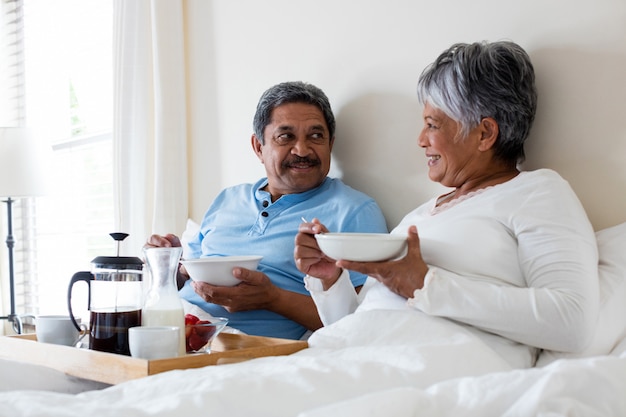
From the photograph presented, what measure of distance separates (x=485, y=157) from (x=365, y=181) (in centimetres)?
67

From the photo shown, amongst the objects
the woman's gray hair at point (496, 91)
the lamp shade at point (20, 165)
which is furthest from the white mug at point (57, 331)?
the lamp shade at point (20, 165)

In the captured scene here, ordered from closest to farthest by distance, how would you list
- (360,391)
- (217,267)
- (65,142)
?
(360,391), (217,267), (65,142)

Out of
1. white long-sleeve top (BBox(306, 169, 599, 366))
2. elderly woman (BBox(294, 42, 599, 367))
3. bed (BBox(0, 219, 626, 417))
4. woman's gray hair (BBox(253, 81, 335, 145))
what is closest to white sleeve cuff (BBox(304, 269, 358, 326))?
elderly woman (BBox(294, 42, 599, 367))

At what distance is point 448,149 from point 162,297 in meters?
0.83

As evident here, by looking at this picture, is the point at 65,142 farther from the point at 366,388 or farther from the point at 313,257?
the point at 366,388

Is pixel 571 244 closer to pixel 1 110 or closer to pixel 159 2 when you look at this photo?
pixel 159 2

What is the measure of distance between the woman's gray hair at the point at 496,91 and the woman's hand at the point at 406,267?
1.42ft

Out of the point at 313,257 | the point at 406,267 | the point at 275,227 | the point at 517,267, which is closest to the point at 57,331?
the point at 313,257

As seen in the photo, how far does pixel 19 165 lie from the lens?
3.81 m

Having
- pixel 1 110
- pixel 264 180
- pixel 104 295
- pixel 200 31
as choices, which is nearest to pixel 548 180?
pixel 104 295

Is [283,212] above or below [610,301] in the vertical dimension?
above

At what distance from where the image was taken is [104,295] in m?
1.75

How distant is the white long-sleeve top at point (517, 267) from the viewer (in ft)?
5.17

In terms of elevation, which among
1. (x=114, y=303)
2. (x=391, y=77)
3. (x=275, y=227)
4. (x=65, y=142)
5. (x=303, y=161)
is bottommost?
(x=114, y=303)
